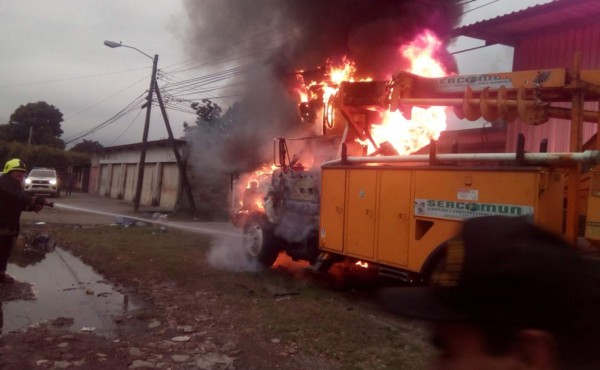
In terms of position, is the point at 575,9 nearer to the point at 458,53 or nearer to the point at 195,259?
the point at 458,53

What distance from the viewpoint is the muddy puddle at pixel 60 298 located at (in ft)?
19.9

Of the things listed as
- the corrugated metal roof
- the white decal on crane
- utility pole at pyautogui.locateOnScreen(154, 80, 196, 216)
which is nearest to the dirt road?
the white decal on crane

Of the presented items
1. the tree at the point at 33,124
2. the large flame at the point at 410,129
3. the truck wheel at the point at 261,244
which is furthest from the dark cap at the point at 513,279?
the tree at the point at 33,124

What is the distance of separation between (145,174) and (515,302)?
3162 centimetres

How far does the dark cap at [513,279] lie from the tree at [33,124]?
73.0m

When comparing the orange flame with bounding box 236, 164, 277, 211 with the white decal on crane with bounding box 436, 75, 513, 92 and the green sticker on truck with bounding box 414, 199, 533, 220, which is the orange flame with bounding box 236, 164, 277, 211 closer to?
the white decal on crane with bounding box 436, 75, 513, 92

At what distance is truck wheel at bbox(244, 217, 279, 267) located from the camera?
30.6ft

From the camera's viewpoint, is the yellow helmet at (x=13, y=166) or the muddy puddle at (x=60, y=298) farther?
the yellow helmet at (x=13, y=166)

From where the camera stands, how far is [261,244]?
9406 mm

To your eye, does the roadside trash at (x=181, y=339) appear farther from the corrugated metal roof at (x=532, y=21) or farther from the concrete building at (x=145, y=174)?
the concrete building at (x=145, y=174)

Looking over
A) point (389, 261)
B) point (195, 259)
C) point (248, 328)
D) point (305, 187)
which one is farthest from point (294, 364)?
point (195, 259)

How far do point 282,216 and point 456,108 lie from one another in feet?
11.5

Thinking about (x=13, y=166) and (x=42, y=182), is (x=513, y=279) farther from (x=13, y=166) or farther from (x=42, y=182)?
(x=42, y=182)

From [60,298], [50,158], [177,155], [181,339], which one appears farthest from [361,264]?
[50,158]
